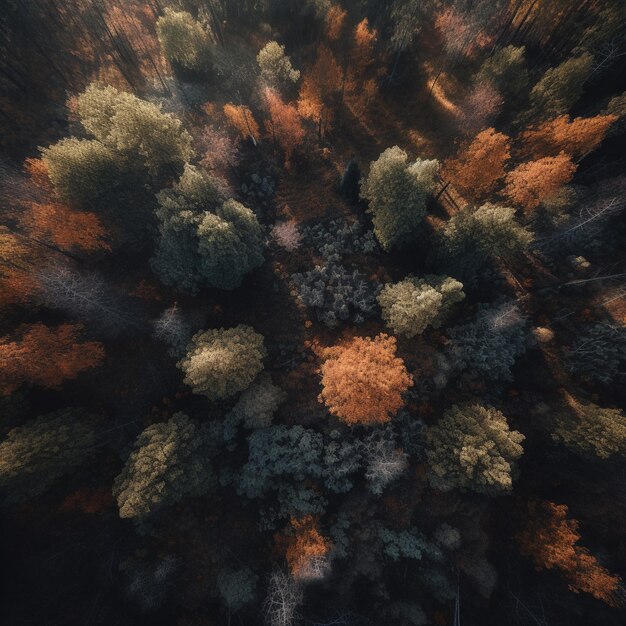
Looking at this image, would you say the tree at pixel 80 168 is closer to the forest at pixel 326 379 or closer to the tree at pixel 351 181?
the forest at pixel 326 379

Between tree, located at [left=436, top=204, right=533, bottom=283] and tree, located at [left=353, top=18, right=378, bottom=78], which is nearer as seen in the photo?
tree, located at [left=436, top=204, right=533, bottom=283]

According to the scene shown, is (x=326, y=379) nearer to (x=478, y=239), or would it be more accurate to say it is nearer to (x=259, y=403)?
(x=259, y=403)

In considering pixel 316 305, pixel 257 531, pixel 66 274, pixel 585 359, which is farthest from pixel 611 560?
pixel 66 274

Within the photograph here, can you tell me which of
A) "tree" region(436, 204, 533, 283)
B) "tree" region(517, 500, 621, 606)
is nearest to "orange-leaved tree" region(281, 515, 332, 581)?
"tree" region(517, 500, 621, 606)

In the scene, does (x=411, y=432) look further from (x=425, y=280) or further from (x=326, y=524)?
(x=425, y=280)

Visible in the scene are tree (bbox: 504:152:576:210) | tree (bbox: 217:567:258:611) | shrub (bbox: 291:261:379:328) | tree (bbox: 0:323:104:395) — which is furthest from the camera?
shrub (bbox: 291:261:379:328)

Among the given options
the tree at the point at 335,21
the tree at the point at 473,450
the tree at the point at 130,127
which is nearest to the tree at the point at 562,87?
the tree at the point at 335,21

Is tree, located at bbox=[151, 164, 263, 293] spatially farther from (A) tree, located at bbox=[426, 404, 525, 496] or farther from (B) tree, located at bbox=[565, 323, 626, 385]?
(B) tree, located at bbox=[565, 323, 626, 385]
